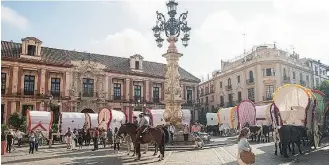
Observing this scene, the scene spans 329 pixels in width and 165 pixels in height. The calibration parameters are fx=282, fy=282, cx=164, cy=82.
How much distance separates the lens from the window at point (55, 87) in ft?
113

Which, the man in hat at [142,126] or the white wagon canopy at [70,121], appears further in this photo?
the white wagon canopy at [70,121]

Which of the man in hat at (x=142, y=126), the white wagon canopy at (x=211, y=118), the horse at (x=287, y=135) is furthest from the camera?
the white wagon canopy at (x=211, y=118)

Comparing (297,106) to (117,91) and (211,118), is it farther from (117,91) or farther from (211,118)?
(117,91)

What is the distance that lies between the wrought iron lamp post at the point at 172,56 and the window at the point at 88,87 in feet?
66.7

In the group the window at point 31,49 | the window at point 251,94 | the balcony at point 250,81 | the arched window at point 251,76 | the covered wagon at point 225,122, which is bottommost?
the covered wagon at point 225,122

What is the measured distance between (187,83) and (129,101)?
34.4 ft

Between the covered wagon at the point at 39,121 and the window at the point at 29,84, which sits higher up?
the window at the point at 29,84

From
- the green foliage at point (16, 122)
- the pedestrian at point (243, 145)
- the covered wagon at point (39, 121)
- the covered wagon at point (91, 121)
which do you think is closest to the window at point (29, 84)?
the green foliage at point (16, 122)

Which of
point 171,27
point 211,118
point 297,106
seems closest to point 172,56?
point 171,27

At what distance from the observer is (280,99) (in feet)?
47.0

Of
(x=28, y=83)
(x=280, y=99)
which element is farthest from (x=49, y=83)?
(x=280, y=99)

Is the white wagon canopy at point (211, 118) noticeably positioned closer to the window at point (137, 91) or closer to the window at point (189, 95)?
the window at point (189, 95)

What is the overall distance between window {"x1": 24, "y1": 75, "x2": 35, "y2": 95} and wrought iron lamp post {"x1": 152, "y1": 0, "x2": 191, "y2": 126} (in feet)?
70.2

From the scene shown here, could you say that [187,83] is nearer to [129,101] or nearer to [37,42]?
[129,101]
